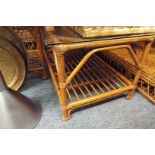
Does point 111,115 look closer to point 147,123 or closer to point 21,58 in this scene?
point 147,123

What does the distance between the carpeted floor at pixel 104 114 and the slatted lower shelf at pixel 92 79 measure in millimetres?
99

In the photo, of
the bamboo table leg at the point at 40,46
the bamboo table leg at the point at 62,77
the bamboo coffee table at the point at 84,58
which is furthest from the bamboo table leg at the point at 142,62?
the bamboo table leg at the point at 40,46

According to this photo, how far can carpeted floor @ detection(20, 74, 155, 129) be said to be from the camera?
2.82ft

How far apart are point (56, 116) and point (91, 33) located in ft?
1.75

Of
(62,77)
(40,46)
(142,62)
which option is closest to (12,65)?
(40,46)

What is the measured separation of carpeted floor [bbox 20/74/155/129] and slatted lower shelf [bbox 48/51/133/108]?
10 cm

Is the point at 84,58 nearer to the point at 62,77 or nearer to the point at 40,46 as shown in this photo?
the point at 62,77

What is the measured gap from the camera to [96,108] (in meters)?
0.97

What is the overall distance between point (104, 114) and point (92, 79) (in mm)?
288

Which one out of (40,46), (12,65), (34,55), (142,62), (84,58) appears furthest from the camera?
(34,55)

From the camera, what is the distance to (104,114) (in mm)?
927

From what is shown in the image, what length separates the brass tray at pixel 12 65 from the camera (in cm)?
98

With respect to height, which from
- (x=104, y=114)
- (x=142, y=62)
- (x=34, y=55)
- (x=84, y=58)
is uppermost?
(x=84, y=58)

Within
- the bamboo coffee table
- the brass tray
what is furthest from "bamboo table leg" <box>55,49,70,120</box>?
the brass tray
